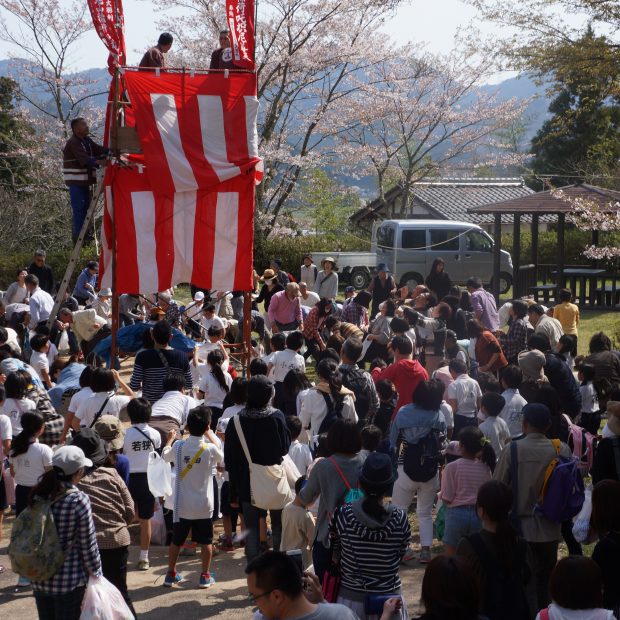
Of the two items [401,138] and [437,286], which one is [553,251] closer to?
[401,138]

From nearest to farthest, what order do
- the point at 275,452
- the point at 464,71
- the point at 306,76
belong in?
the point at 275,452 → the point at 306,76 → the point at 464,71

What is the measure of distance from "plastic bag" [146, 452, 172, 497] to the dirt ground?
67cm

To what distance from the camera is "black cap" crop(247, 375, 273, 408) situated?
5.55 m

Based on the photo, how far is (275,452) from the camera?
5652 mm

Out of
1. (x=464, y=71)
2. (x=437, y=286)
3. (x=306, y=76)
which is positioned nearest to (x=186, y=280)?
(x=437, y=286)

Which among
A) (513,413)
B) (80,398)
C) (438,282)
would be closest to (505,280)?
(438,282)

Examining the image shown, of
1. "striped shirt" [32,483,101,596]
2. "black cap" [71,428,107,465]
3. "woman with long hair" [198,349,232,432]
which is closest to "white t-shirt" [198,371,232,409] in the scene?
"woman with long hair" [198,349,232,432]

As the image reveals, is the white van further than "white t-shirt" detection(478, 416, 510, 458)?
Yes

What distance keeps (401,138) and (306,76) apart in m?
7.60

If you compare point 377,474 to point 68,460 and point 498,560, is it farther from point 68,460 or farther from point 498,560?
point 68,460

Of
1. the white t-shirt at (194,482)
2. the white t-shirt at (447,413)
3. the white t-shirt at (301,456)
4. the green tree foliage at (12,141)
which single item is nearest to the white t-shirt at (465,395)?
the white t-shirt at (447,413)

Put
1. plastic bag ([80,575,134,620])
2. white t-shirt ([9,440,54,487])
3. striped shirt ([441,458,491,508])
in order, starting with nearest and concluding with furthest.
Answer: plastic bag ([80,575,134,620])
striped shirt ([441,458,491,508])
white t-shirt ([9,440,54,487])

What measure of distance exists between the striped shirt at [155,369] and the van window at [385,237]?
1773 cm

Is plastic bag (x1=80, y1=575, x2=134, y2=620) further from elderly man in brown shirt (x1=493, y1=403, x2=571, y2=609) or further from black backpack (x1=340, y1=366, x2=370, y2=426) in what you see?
black backpack (x1=340, y1=366, x2=370, y2=426)
